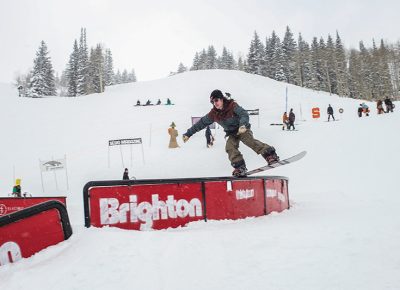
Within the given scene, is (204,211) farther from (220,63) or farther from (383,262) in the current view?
(220,63)

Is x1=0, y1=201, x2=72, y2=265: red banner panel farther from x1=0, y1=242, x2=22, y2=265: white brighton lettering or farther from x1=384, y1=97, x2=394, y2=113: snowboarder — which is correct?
x1=384, y1=97, x2=394, y2=113: snowboarder

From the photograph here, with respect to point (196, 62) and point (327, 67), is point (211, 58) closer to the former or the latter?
point (196, 62)

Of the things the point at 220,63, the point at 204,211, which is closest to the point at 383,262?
the point at 204,211

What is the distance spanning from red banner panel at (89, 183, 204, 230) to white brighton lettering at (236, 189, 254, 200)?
0.85 meters

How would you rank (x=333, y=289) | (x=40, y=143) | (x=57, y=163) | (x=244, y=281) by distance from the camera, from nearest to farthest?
(x=333, y=289) → (x=244, y=281) → (x=57, y=163) → (x=40, y=143)

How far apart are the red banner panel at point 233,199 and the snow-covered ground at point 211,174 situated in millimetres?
290

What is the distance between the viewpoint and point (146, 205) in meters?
5.10

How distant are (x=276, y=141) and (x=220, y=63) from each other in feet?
223

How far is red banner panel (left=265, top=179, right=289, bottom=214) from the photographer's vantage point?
706 cm

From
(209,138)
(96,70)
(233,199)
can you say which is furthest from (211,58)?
(233,199)

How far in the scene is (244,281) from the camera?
2697mm

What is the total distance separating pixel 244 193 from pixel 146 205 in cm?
197

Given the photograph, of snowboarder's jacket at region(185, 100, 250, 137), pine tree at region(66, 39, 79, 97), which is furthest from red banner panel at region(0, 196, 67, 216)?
pine tree at region(66, 39, 79, 97)

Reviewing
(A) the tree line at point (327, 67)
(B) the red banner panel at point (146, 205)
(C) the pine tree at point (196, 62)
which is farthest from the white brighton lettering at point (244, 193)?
(C) the pine tree at point (196, 62)
